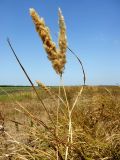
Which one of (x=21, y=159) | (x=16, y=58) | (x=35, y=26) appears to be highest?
(x=35, y=26)

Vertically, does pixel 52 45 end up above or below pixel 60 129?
above

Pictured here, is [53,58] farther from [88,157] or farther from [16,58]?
[88,157]

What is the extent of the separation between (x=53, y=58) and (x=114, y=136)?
1044 mm

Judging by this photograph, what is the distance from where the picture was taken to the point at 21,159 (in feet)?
7.70

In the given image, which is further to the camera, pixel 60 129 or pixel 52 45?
pixel 60 129

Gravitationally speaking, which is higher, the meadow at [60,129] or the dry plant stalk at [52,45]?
the dry plant stalk at [52,45]

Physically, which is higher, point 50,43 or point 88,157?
point 50,43

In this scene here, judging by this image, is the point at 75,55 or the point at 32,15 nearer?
the point at 32,15

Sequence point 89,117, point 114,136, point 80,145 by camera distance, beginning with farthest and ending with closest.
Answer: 1. point 89,117
2. point 114,136
3. point 80,145

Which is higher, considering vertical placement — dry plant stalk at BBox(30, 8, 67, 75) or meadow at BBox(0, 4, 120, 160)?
dry plant stalk at BBox(30, 8, 67, 75)

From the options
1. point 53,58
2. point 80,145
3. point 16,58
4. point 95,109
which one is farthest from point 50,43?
point 95,109

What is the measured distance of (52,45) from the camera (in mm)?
1758

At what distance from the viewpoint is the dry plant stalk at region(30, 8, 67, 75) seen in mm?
1732

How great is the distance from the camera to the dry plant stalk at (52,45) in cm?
173
